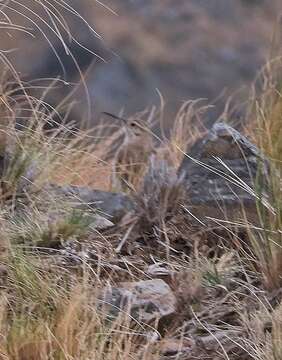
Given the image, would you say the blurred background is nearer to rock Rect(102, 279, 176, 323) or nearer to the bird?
the bird

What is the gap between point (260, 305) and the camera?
12.0 ft

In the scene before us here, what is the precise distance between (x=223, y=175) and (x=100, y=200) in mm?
476

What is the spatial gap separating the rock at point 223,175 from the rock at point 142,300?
52 centimetres

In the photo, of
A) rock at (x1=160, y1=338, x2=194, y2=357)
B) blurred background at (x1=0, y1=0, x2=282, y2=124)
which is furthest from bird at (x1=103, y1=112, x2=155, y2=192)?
blurred background at (x1=0, y1=0, x2=282, y2=124)

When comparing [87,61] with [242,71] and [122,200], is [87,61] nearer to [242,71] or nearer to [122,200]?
[242,71]

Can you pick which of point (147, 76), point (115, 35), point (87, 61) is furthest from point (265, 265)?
point (115, 35)

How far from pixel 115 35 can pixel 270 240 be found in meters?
10.2

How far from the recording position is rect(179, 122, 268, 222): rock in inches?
167

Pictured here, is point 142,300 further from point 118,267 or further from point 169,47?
point 169,47

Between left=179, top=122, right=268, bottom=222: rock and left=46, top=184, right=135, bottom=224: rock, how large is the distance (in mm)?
242

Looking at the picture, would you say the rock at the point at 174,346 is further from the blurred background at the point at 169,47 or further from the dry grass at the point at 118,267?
the blurred background at the point at 169,47

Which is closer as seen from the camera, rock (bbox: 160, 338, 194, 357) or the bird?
rock (bbox: 160, 338, 194, 357)

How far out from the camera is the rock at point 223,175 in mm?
4250

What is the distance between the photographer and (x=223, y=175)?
4316 millimetres
